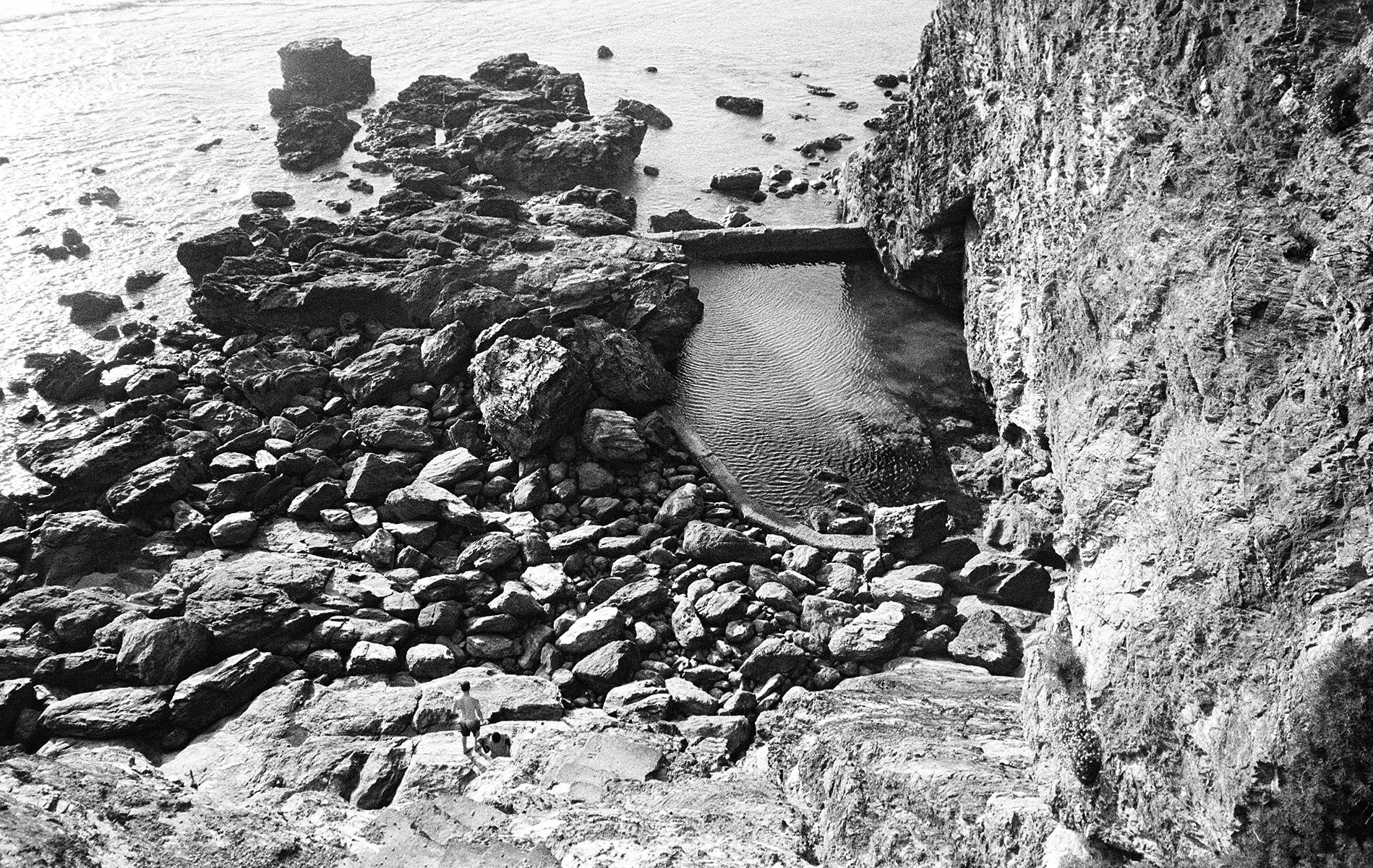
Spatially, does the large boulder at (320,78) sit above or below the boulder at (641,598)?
above

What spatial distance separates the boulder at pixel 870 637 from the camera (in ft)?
67.5

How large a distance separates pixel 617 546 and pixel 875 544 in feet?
21.0

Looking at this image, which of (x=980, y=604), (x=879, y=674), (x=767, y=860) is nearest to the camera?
(x=767, y=860)

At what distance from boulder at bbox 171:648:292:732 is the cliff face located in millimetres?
14919

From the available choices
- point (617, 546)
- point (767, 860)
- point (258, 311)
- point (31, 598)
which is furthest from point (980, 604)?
point (258, 311)

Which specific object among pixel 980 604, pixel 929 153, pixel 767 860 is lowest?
pixel 980 604

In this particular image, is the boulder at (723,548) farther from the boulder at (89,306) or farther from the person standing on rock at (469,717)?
the boulder at (89,306)

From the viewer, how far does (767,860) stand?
1393cm

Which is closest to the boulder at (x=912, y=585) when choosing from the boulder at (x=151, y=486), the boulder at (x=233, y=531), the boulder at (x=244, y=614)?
the boulder at (x=244, y=614)

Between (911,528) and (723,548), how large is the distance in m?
4.68

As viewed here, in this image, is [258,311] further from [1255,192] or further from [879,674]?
[1255,192]

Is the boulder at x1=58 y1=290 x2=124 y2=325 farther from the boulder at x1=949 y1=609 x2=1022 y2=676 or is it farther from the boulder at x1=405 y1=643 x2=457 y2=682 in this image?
the boulder at x1=949 y1=609 x2=1022 y2=676

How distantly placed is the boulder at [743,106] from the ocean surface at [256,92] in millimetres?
479

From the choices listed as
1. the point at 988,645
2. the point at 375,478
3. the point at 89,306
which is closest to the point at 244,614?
the point at 375,478
